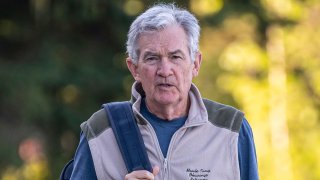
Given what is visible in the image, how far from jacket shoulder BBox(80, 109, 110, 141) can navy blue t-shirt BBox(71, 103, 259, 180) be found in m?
0.03

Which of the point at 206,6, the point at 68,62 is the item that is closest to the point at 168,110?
the point at 68,62

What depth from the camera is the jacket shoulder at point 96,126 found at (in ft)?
16.0

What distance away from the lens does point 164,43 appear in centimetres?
480

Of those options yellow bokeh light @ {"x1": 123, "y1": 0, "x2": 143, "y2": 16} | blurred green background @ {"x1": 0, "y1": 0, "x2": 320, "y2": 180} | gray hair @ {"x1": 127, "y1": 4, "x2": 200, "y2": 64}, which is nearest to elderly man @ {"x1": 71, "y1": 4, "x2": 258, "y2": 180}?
gray hair @ {"x1": 127, "y1": 4, "x2": 200, "y2": 64}

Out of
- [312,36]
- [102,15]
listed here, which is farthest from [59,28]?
[312,36]

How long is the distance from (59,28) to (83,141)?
1046 centimetres

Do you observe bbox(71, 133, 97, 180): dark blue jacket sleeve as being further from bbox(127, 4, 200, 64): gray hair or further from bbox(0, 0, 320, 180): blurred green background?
bbox(0, 0, 320, 180): blurred green background

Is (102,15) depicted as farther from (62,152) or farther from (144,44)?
(144,44)

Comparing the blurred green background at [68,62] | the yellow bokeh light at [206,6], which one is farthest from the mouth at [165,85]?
the yellow bokeh light at [206,6]

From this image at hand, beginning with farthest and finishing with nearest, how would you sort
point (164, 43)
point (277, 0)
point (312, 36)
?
point (312, 36), point (277, 0), point (164, 43)

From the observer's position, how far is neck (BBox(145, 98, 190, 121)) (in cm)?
489

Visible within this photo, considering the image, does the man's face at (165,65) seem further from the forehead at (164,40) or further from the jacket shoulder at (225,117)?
the jacket shoulder at (225,117)

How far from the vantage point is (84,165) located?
15.9 ft

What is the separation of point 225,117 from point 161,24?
49 cm
